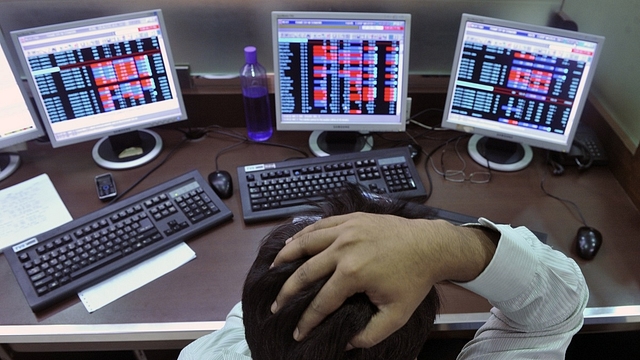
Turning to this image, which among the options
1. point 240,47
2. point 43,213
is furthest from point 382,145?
point 43,213

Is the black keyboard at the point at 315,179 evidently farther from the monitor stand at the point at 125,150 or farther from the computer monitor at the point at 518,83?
the monitor stand at the point at 125,150

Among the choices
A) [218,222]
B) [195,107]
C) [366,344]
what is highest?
[366,344]

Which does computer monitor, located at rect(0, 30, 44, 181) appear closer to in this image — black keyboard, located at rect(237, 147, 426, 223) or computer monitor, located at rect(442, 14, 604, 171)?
black keyboard, located at rect(237, 147, 426, 223)

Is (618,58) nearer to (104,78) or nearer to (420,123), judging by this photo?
(420,123)

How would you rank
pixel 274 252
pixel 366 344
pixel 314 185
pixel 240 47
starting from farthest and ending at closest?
1. pixel 240 47
2. pixel 314 185
3. pixel 274 252
4. pixel 366 344

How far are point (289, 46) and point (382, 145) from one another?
46cm

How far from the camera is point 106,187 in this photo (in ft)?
4.75

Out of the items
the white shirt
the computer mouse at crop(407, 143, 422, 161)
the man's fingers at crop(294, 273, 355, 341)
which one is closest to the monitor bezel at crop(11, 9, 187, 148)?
the computer mouse at crop(407, 143, 422, 161)

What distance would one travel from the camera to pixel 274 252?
0.76 metres

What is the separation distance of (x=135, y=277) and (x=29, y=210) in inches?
16.5

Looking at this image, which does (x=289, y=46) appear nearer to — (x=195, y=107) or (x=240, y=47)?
(x=240, y=47)

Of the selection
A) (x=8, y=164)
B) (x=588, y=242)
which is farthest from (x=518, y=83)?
(x=8, y=164)

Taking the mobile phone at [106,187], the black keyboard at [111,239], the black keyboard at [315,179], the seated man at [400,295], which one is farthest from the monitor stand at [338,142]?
the seated man at [400,295]

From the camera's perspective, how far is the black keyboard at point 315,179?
4.50ft
